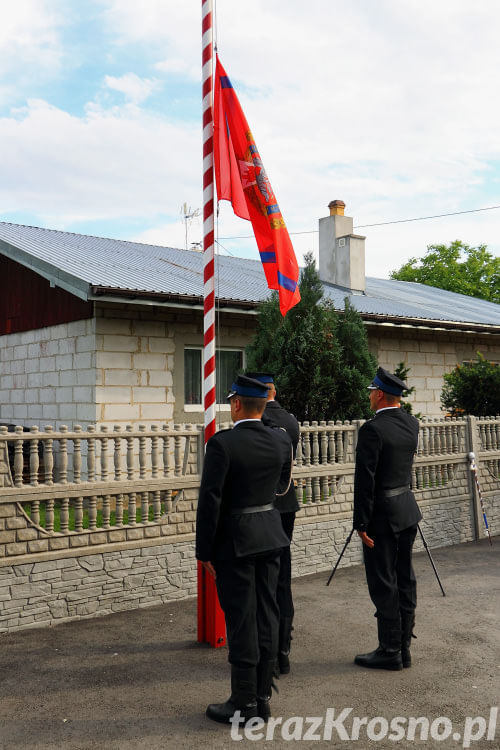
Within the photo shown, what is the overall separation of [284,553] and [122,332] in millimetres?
6038

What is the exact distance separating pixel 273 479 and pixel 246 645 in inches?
39.9

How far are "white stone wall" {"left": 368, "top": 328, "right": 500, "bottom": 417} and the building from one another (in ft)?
0.08

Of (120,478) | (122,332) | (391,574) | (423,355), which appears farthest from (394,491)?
(423,355)

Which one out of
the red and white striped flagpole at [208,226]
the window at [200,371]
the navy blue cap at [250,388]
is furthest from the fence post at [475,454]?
the navy blue cap at [250,388]

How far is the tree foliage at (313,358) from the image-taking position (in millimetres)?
9602

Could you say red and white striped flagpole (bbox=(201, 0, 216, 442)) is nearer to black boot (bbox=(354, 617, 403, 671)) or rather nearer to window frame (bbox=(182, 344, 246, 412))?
black boot (bbox=(354, 617, 403, 671))

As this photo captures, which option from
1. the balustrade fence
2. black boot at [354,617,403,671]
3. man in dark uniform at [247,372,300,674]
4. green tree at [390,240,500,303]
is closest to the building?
the balustrade fence

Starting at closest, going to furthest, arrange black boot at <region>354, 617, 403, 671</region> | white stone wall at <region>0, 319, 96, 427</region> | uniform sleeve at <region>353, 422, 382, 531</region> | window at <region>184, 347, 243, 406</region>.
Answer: black boot at <region>354, 617, 403, 671</region>, uniform sleeve at <region>353, 422, 382, 531</region>, white stone wall at <region>0, 319, 96, 427</region>, window at <region>184, 347, 243, 406</region>

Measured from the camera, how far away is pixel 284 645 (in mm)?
5234

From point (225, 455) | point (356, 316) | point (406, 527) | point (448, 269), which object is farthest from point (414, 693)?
point (448, 269)

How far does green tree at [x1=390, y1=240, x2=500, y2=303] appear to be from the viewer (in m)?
48.1

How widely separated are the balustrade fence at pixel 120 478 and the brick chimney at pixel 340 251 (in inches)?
385

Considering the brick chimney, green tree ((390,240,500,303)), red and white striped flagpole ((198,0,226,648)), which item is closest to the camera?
red and white striped flagpole ((198,0,226,648))

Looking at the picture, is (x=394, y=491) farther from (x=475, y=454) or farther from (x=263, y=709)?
(x=475, y=454)
